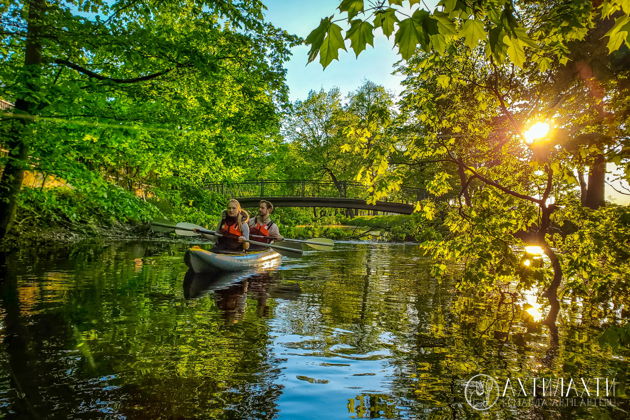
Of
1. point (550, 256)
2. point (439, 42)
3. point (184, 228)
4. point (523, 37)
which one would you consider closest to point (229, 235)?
point (184, 228)

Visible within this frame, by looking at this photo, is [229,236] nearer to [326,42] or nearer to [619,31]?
[326,42]

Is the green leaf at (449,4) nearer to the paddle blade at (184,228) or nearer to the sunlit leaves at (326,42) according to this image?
the sunlit leaves at (326,42)

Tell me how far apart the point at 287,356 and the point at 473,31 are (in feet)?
12.3

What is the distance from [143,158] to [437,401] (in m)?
10.2

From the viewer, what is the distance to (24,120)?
9.98 meters

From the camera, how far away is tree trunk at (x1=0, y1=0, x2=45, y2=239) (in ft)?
31.0

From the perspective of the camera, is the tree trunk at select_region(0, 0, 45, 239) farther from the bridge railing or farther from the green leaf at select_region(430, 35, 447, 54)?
the bridge railing

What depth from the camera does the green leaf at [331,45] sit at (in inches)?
72.3

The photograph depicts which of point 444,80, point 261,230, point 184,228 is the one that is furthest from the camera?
point 261,230

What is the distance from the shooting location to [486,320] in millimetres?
6840

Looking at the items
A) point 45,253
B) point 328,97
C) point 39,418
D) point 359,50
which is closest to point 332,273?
point 45,253

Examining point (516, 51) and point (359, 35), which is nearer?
point (359, 35)

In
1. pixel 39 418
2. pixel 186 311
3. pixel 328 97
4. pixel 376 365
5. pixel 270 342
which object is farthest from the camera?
pixel 328 97

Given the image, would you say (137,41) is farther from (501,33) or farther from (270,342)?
(501,33)
